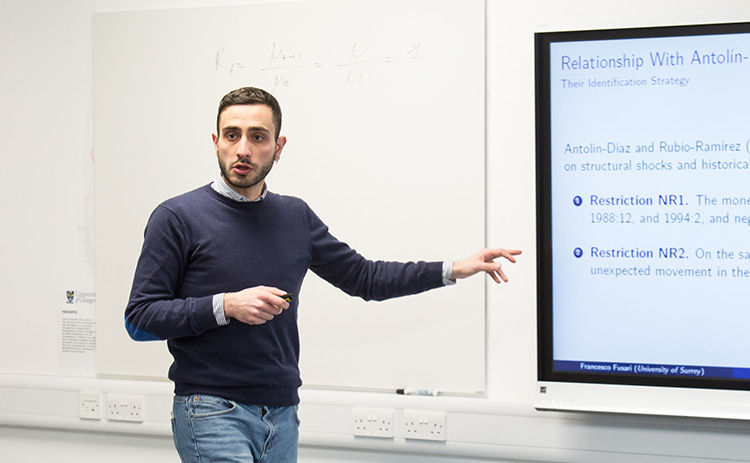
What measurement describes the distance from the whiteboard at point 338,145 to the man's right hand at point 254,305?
844 mm

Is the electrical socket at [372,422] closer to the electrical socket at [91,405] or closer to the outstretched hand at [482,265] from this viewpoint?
the outstretched hand at [482,265]

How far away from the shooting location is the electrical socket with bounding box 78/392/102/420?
261cm

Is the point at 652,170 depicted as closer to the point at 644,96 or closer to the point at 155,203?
the point at 644,96

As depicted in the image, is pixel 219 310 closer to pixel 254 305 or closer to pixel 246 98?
pixel 254 305

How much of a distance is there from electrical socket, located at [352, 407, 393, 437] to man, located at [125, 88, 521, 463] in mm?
522

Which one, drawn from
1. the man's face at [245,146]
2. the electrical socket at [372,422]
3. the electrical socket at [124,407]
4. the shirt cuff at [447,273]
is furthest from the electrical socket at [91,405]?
the shirt cuff at [447,273]

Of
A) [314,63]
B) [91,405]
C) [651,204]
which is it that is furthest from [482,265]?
[91,405]

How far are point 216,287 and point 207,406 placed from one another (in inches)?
11.0

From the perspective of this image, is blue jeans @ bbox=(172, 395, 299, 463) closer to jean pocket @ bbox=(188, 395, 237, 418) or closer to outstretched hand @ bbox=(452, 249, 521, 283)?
jean pocket @ bbox=(188, 395, 237, 418)

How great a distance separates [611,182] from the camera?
2109mm

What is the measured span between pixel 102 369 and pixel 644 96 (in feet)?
6.67

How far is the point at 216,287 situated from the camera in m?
1.75

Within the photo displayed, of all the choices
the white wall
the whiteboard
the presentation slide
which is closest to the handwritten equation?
the whiteboard

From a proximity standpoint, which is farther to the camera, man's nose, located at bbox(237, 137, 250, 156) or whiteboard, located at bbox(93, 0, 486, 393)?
whiteboard, located at bbox(93, 0, 486, 393)
